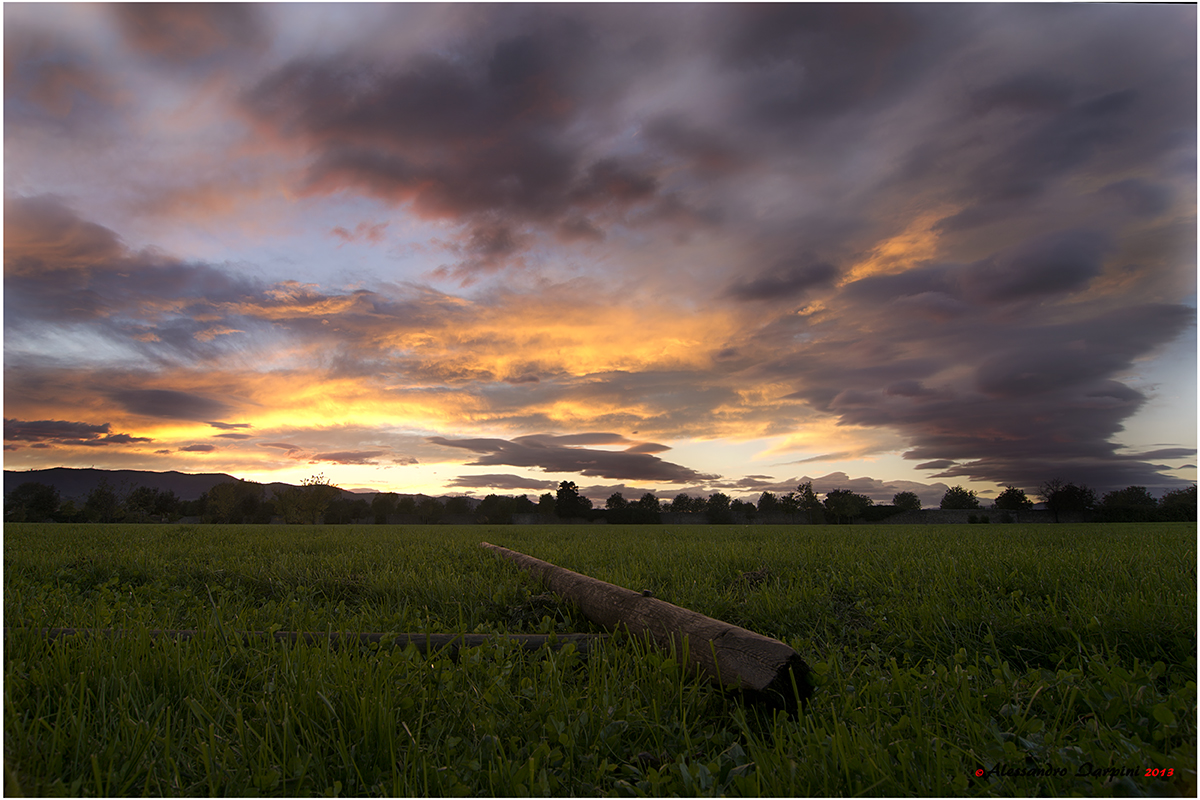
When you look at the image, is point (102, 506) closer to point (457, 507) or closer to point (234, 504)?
point (234, 504)

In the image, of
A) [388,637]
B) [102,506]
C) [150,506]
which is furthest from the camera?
[150,506]

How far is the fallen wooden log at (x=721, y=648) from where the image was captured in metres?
2.88

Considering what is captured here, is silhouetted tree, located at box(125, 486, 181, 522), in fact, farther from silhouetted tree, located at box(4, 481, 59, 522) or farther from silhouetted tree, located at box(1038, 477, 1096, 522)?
silhouetted tree, located at box(1038, 477, 1096, 522)

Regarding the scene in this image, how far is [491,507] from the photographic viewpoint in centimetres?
11681

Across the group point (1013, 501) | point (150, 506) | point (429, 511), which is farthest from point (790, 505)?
point (150, 506)

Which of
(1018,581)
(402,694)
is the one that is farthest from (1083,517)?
(402,694)

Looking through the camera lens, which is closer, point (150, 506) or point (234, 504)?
point (150, 506)

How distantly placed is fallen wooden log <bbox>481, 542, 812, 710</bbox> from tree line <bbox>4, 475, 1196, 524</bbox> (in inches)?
2618

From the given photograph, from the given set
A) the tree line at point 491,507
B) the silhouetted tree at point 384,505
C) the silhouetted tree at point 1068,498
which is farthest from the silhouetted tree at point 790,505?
the silhouetted tree at point 384,505

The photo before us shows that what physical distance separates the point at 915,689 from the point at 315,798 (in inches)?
117

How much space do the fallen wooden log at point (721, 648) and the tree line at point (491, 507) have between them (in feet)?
218

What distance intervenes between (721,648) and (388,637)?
225 cm

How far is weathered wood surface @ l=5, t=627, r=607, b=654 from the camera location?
3.79 meters

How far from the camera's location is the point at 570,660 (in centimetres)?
355
